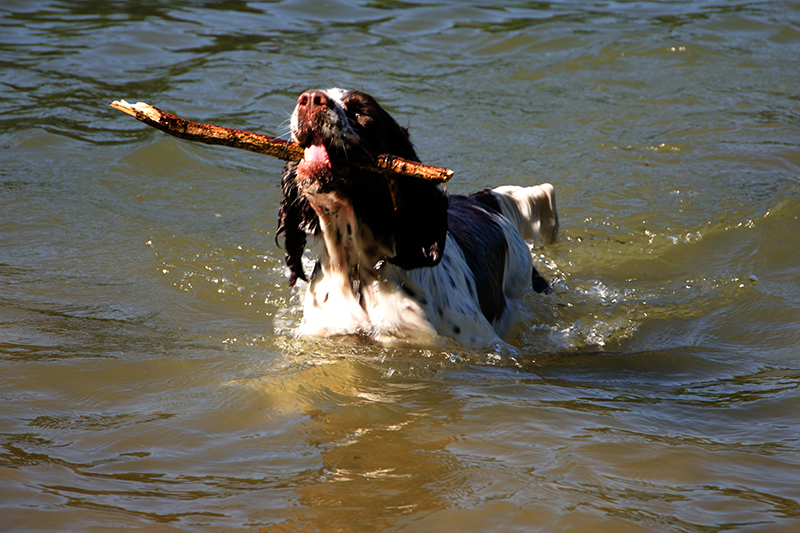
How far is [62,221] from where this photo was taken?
675cm

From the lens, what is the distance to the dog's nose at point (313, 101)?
381 cm

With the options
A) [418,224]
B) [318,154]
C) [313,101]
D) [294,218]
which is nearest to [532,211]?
[418,224]

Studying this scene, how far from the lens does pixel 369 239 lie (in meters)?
4.34

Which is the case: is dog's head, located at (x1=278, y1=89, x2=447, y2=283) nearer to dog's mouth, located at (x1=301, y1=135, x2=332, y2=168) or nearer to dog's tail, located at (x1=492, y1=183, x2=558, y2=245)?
dog's mouth, located at (x1=301, y1=135, x2=332, y2=168)

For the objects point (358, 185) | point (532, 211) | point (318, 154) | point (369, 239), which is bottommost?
point (532, 211)

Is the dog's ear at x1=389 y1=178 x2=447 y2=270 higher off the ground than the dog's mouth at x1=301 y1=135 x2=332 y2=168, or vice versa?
the dog's mouth at x1=301 y1=135 x2=332 y2=168

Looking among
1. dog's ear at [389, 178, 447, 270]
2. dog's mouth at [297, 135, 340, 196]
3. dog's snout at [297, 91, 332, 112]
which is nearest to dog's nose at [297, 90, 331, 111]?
dog's snout at [297, 91, 332, 112]

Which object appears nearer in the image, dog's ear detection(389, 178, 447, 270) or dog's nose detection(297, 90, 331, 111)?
dog's nose detection(297, 90, 331, 111)

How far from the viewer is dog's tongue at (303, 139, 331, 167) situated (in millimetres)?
3900

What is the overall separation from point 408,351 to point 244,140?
4.64 ft

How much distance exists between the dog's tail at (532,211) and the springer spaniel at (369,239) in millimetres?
1605

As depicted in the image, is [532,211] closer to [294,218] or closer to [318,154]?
[294,218]

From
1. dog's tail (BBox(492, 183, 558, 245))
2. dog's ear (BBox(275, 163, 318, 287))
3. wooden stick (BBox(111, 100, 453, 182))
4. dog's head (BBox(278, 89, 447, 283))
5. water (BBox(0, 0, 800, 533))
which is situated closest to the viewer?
water (BBox(0, 0, 800, 533))

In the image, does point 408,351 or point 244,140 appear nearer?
point 244,140
